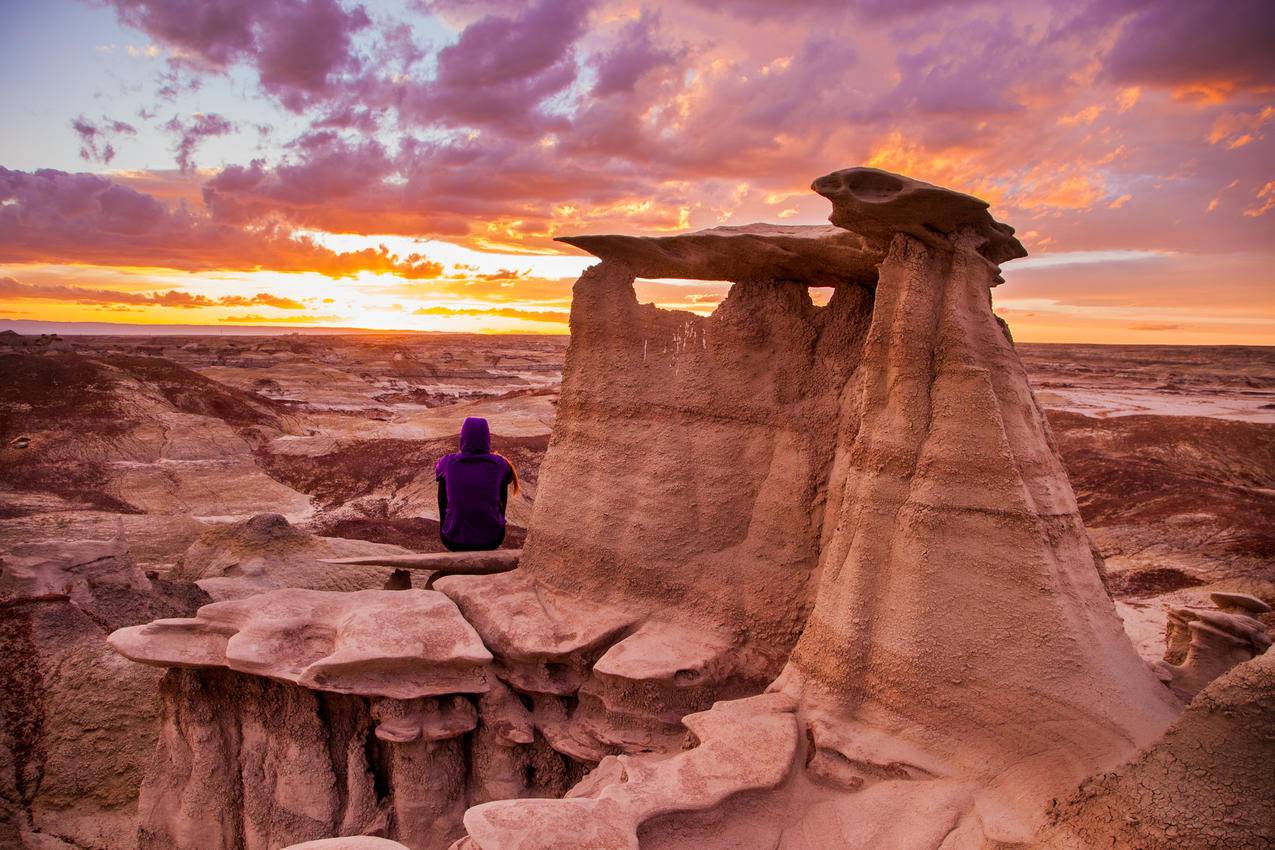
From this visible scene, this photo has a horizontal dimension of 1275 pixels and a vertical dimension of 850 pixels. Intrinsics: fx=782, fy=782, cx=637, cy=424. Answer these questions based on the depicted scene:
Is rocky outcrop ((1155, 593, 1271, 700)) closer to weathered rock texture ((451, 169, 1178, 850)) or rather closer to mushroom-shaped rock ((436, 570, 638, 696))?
weathered rock texture ((451, 169, 1178, 850))

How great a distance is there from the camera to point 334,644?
188 inches

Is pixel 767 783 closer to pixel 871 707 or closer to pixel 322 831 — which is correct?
pixel 871 707

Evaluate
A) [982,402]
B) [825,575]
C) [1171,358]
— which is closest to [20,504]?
[825,575]

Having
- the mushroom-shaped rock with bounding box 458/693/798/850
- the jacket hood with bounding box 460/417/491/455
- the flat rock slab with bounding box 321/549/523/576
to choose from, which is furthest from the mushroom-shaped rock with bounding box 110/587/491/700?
the jacket hood with bounding box 460/417/491/455

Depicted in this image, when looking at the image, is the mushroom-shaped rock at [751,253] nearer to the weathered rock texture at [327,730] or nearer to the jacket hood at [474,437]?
the jacket hood at [474,437]

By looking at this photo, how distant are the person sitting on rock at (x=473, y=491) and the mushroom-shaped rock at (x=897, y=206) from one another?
340 cm

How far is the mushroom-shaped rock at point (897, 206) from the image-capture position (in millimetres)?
3791

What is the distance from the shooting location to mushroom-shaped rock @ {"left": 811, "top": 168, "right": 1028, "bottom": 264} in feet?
12.4

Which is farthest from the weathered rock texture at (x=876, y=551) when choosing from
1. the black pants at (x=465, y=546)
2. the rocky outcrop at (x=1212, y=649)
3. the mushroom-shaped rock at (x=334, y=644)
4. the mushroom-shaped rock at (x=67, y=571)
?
the mushroom-shaped rock at (x=67, y=571)

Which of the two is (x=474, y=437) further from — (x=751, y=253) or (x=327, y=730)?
(x=751, y=253)

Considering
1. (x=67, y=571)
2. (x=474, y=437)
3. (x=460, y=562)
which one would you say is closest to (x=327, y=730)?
(x=460, y=562)

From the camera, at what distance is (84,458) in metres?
16.7

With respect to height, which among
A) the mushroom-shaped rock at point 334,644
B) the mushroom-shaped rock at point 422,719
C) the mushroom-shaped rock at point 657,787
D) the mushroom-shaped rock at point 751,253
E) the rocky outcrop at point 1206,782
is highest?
the mushroom-shaped rock at point 751,253

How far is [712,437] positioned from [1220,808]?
3.26 metres
